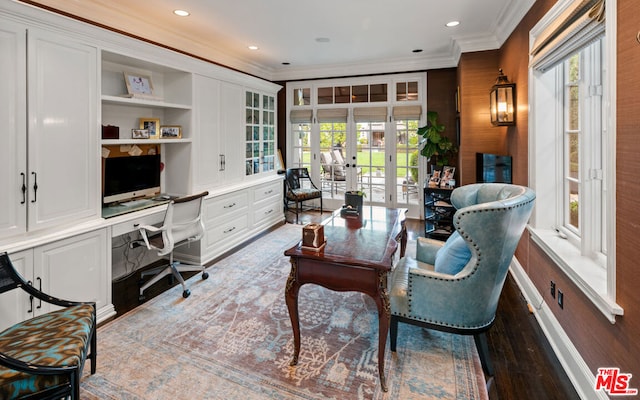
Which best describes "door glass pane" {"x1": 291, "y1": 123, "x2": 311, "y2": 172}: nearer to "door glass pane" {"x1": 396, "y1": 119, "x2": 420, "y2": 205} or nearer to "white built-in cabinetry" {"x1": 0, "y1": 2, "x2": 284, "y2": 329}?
"door glass pane" {"x1": 396, "y1": 119, "x2": 420, "y2": 205}

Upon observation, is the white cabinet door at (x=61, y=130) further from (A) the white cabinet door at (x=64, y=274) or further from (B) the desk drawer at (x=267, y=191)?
(B) the desk drawer at (x=267, y=191)

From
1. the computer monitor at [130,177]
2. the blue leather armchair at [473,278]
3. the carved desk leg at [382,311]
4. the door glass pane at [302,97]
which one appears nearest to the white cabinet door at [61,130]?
the computer monitor at [130,177]

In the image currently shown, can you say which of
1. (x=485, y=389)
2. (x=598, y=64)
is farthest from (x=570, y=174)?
(x=485, y=389)

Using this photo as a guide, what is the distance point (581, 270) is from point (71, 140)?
3580mm

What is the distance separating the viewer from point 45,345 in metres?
1.67

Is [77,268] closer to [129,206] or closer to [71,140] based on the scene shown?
[129,206]

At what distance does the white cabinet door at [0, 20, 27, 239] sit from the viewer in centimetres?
222

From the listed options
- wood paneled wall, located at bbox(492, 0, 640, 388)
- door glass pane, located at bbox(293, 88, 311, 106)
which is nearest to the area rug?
wood paneled wall, located at bbox(492, 0, 640, 388)

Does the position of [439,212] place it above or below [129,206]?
below

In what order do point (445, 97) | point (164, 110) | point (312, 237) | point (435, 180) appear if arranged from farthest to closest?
point (445, 97)
point (435, 180)
point (164, 110)
point (312, 237)

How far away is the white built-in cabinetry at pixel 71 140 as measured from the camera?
2.28 meters

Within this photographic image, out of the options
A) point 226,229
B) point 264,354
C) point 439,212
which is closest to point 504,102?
point 439,212

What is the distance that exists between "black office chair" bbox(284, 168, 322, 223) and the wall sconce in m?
3.37

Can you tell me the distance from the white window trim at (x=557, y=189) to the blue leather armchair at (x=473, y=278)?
0.39 m
